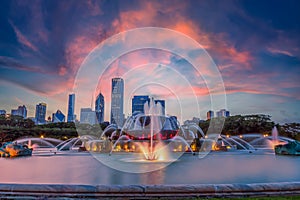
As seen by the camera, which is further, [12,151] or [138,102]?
[138,102]

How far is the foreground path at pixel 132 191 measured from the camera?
18.0ft

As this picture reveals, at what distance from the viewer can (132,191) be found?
5508 millimetres

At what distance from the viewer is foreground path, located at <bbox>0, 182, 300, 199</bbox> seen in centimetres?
550

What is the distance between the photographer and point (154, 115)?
79.9ft

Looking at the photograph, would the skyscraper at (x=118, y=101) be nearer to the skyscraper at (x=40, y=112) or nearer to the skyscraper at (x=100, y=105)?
the skyscraper at (x=100, y=105)

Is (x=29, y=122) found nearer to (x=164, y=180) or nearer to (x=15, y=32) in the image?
(x=15, y=32)

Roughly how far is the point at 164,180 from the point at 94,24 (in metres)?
18.4

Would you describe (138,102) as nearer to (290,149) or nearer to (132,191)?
(290,149)

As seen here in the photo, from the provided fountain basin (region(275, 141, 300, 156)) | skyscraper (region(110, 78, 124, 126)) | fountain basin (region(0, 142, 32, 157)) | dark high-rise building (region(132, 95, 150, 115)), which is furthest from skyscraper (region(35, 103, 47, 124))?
fountain basin (region(275, 141, 300, 156))

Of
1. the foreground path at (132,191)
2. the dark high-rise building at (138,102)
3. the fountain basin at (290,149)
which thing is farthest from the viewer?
the dark high-rise building at (138,102)

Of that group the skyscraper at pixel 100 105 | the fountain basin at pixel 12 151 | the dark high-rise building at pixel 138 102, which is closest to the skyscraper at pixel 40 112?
the skyscraper at pixel 100 105

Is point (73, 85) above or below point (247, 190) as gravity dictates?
above

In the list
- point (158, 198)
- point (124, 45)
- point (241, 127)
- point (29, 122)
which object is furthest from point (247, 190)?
point (29, 122)

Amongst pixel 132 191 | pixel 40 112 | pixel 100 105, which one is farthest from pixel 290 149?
pixel 40 112
